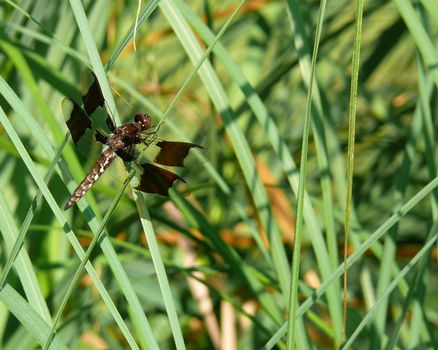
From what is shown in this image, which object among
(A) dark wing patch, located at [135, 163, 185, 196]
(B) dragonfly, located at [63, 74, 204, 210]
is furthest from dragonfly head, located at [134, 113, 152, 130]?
(A) dark wing patch, located at [135, 163, 185, 196]

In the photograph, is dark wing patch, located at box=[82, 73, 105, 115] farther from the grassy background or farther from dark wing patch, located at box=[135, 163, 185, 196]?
dark wing patch, located at box=[135, 163, 185, 196]

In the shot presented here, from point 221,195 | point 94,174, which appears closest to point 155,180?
point 94,174

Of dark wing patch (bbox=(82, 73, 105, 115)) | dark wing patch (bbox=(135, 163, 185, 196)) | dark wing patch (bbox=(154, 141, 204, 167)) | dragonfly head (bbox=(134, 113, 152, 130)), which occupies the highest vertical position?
dark wing patch (bbox=(82, 73, 105, 115))

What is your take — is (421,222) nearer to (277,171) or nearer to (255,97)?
(277,171)

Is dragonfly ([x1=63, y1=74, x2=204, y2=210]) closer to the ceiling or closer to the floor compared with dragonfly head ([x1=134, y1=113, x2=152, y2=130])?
closer to the floor

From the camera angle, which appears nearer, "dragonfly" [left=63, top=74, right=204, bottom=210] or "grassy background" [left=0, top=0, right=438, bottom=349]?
"grassy background" [left=0, top=0, right=438, bottom=349]

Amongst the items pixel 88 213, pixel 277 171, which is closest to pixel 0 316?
pixel 88 213

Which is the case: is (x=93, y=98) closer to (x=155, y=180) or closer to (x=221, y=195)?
(x=155, y=180)

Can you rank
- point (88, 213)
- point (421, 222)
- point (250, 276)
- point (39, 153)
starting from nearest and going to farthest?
point (88, 213) → point (250, 276) → point (39, 153) → point (421, 222)
